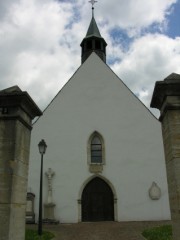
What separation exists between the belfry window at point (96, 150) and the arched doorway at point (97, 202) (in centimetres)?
117

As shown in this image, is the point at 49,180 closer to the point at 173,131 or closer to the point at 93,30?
the point at 173,131

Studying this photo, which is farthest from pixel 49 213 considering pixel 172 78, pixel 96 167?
pixel 172 78

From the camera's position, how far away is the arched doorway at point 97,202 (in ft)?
57.7

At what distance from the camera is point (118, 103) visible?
19.8 metres

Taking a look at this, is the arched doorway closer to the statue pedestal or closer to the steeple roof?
the statue pedestal

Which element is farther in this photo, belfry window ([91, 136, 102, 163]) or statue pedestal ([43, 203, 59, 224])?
belfry window ([91, 136, 102, 163])

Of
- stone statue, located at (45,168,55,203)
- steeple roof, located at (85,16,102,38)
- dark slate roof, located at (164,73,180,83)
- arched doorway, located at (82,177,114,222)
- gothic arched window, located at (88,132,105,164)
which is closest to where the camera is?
dark slate roof, located at (164,73,180,83)

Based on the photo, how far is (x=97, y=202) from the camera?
18.0m

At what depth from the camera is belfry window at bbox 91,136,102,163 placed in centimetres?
1878

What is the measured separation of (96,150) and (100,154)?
35 cm

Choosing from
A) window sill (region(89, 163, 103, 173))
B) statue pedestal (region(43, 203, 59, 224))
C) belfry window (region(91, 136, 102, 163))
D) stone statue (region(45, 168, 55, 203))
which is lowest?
statue pedestal (region(43, 203, 59, 224))

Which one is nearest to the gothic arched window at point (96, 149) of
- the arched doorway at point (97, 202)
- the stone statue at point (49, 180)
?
the arched doorway at point (97, 202)

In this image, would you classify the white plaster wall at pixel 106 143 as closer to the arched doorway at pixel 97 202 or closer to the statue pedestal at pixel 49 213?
the statue pedestal at pixel 49 213

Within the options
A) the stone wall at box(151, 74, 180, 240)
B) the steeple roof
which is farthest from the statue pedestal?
the steeple roof
